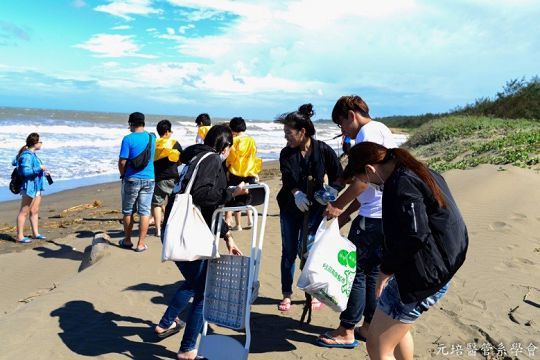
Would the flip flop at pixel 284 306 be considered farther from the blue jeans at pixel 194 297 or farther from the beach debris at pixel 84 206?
the beach debris at pixel 84 206

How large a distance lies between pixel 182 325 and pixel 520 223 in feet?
18.5

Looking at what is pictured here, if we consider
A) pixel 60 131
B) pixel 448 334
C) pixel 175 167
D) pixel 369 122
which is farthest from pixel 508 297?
pixel 60 131

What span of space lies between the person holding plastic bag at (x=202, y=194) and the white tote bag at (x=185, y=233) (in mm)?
89

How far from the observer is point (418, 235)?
A: 8.55ft

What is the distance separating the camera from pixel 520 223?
25.3ft

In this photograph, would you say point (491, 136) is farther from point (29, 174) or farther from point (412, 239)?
point (412, 239)

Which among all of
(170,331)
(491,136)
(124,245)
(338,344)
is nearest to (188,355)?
(170,331)

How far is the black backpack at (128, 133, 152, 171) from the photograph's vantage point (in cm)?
692

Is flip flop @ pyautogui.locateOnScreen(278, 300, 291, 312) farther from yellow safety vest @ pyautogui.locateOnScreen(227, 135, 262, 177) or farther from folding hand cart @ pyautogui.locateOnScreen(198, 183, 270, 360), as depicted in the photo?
yellow safety vest @ pyautogui.locateOnScreen(227, 135, 262, 177)

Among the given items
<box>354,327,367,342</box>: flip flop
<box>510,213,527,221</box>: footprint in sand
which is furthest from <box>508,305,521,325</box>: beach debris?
<box>510,213,527,221</box>: footprint in sand

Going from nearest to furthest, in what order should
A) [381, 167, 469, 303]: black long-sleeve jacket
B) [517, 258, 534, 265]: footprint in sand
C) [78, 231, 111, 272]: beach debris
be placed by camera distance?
[381, 167, 469, 303]: black long-sleeve jacket, [517, 258, 534, 265]: footprint in sand, [78, 231, 111, 272]: beach debris

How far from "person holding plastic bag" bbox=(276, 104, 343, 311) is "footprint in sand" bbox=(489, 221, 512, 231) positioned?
13.5 feet

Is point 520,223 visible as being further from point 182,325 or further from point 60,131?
point 60,131

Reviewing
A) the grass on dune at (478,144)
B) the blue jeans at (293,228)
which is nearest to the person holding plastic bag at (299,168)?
the blue jeans at (293,228)
